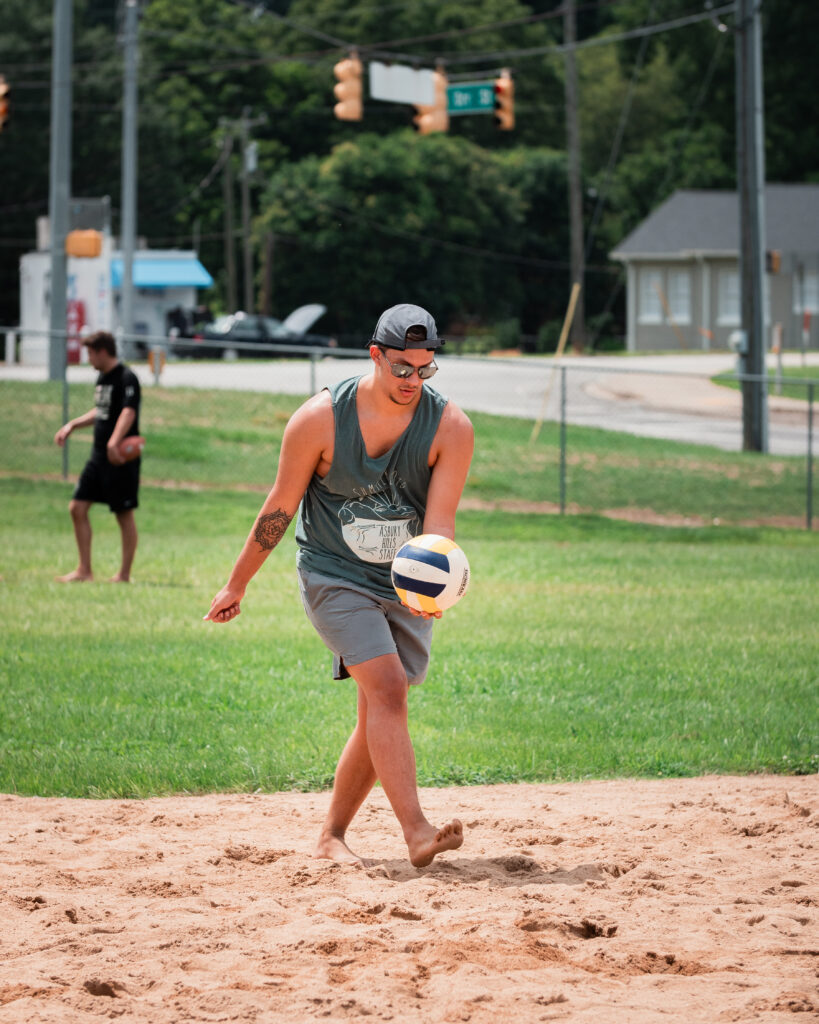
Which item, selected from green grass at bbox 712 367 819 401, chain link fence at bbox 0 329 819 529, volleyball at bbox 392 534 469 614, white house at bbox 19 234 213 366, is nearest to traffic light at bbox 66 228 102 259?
chain link fence at bbox 0 329 819 529

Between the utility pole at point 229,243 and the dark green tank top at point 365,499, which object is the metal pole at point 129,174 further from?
the utility pole at point 229,243

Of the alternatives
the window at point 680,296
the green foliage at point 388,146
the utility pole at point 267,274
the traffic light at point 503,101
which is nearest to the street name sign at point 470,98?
the traffic light at point 503,101

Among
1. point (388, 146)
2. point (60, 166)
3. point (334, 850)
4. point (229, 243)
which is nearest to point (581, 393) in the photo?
point (60, 166)

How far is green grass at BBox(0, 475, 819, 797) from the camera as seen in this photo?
687 centimetres

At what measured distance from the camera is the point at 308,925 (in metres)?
4.40

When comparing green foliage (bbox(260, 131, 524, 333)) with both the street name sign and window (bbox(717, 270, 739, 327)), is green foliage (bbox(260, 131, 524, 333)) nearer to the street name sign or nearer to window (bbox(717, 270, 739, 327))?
window (bbox(717, 270, 739, 327))

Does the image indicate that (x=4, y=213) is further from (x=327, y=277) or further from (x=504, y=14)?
(x=504, y=14)

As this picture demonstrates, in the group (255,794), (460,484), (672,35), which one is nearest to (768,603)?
(255,794)

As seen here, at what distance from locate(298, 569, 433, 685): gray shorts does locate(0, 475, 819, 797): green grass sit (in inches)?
64.6

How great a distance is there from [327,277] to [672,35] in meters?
25.0

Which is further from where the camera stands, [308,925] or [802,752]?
[802,752]

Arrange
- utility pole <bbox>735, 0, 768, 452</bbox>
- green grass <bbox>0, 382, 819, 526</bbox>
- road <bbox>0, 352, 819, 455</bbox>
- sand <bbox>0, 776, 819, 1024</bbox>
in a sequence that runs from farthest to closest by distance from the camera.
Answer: road <bbox>0, 352, 819, 455</bbox>, utility pole <bbox>735, 0, 768, 452</bbox>, green grass <bbox>0, 382, 819, 526</bbox>, sand <bbox>0, 776, 819, 1024</bbox>

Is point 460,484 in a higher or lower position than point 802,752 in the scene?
higher

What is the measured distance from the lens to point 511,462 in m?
21.0
